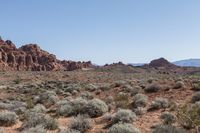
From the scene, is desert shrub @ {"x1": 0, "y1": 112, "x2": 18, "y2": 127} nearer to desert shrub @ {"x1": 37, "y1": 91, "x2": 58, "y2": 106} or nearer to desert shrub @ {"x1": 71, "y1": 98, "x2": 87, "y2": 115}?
desert shrub @ {"x1": 71, "y1": 98, "x2": 87, "y2": 115}

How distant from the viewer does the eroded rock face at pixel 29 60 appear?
117 meters

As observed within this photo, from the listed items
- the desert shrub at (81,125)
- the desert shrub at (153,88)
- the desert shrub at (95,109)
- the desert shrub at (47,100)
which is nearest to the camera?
the desert shrub at (81,125)

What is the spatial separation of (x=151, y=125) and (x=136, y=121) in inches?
36.9

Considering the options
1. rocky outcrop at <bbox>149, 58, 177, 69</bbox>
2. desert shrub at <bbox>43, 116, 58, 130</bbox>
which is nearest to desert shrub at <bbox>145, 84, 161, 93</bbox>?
desert shrub at <bbox>43, 116, 58, 130</bbox>

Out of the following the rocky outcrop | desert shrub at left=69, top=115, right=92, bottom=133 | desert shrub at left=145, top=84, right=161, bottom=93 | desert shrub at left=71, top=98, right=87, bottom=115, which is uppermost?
the rocky outcrop

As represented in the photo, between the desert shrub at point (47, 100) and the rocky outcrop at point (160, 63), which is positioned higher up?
the rocky outcrop at point (160, 63)

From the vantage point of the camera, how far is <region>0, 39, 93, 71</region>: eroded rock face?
117 m

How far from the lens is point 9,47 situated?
126500 mm

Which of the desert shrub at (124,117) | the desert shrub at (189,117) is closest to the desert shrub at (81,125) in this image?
the desert shrub at (124,117)

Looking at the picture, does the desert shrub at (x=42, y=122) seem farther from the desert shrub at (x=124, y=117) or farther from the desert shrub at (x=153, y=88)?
the desert shrub at (x=153, y=88)

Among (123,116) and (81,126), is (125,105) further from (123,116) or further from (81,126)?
(81,126)

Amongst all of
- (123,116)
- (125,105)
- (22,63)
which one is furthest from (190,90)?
(22,63)

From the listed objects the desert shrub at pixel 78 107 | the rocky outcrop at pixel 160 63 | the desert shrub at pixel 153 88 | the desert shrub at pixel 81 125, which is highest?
the rocky outcrop at pixel 160 63

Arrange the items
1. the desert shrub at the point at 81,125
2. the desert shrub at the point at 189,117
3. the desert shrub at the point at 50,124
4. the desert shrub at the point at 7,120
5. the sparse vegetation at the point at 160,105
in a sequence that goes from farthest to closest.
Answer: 1. the sparse vegetation at the point at 160,105
2. the desert shrub at the point at 7,120
3. the desert shrub at the point at 50,124
4. the desert shrub at the point at 81,125
5. the desert shrub at the point at 189,117
